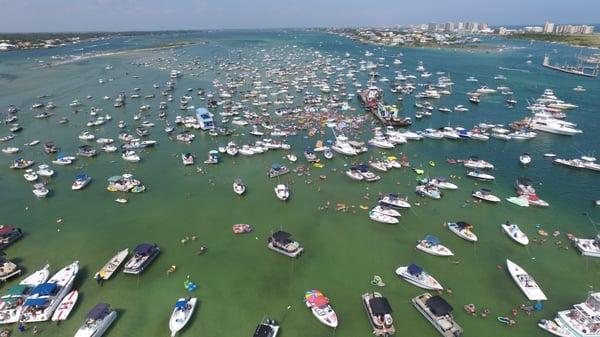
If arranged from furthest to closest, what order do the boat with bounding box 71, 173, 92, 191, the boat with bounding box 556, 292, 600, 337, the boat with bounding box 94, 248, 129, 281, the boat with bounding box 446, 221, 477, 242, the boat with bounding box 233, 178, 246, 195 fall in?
1. the boat with bounding box 71, 173, 92, 191
2. the boat with bounding box 233, 178, 246, 195
3. the boat with bounding box 446, 221, 477, 242
4. the boat with bounding box 94, 248, 129, 281
5. the boat with bounding box 556, 292, 600, 337

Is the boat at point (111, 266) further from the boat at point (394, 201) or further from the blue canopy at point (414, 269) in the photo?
the boat at point (394, 201)

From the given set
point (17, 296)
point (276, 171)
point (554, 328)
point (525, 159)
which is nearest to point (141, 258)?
point (17, 296)

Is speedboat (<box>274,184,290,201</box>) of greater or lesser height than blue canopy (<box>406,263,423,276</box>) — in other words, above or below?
above

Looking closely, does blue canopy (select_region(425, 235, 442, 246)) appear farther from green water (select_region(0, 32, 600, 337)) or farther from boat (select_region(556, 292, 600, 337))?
boat (select_region(556, 292, 600, 337))

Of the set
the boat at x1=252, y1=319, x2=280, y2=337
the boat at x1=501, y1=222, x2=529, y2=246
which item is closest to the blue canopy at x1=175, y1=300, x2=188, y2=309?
the boat at x1=252, y1=319, x2=280, y2=337

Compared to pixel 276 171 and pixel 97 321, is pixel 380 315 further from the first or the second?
pixel 276 171

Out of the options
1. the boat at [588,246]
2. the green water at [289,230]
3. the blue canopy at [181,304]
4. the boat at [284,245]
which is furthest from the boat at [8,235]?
the boat at [588,246]
